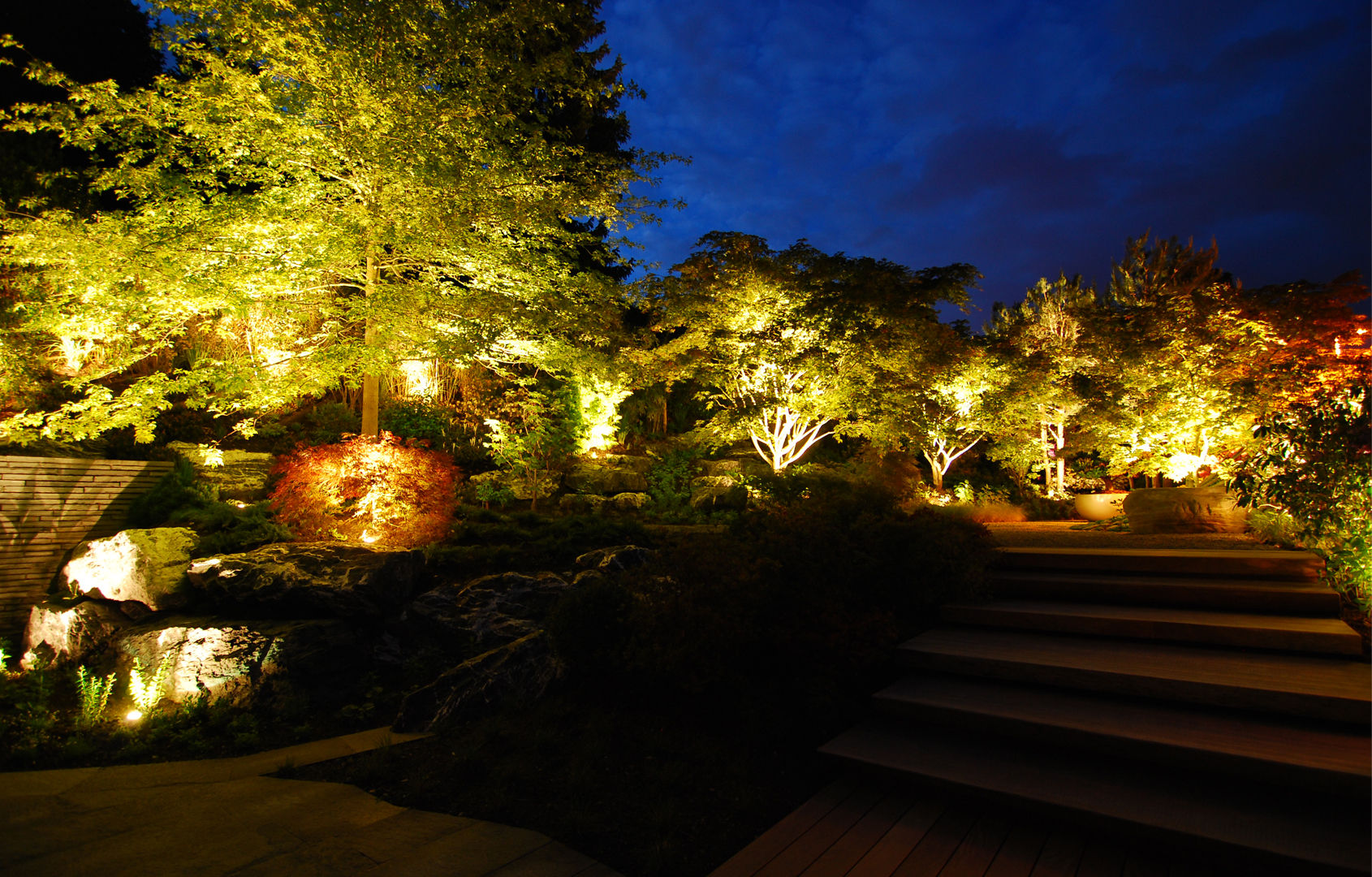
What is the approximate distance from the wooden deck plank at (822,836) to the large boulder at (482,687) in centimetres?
222

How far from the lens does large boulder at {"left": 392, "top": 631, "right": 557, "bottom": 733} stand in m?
3.92

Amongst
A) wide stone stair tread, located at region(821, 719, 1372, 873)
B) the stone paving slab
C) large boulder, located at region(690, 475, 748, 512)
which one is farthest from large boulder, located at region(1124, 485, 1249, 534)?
wide stone stair tread, located at region(821, 719, 1372, 873)

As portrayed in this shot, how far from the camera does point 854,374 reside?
32.1ft

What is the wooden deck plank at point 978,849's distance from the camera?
2152 millimetres

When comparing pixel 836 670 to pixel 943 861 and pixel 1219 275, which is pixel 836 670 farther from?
pixel 1219 275

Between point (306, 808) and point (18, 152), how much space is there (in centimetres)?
1208

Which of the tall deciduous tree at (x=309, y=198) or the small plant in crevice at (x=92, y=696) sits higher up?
the tall deciduous tree at (x=309, y=198)

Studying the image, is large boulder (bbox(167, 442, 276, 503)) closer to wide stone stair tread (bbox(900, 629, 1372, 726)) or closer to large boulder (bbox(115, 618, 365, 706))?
large boulder (bbox(115, 618, 365, 706))

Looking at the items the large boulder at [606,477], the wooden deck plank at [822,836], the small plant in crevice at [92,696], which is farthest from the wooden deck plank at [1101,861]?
the large boulder at [606,477]

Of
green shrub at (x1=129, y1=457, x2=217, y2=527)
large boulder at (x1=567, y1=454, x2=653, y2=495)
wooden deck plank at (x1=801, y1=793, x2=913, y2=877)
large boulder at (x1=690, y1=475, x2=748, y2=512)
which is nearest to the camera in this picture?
wooden deck plank at (x1=801, y1=793, x2=913, y2=877)

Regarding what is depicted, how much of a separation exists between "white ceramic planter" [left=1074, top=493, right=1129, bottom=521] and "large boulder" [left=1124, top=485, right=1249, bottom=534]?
12.6ft

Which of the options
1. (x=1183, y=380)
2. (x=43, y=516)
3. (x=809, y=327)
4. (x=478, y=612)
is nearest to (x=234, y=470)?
(x=43, y=516)

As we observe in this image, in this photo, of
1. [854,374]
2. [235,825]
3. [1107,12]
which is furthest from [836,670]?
[1107,12]

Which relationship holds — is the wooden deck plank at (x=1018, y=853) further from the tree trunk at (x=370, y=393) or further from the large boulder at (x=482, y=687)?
the tree trunk at (x=370, y=393)
